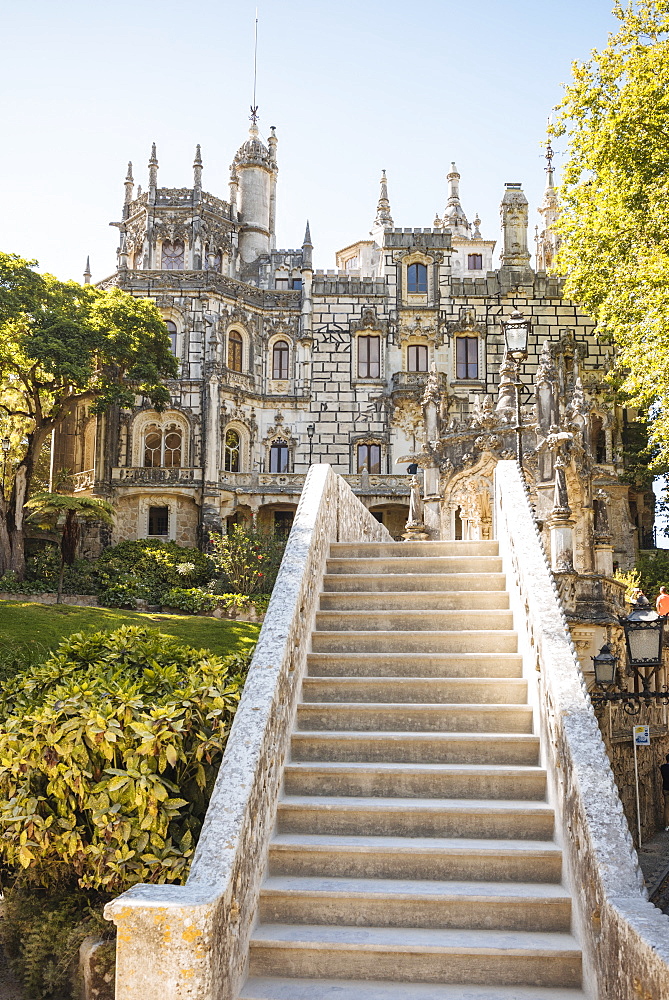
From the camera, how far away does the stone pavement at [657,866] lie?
36.2 ft

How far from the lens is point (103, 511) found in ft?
89.4

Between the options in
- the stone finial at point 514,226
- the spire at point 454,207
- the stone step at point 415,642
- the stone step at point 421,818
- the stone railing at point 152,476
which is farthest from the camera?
the spire at point 454,207

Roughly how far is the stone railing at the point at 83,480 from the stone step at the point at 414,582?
30.5 meters

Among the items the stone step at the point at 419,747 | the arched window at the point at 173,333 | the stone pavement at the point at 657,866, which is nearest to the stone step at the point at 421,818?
the stone step at the point at 419,747

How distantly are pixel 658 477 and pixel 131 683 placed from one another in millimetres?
36222

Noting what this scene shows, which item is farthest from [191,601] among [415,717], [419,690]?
[415,717]

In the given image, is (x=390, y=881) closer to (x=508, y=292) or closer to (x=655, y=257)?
(x=655, y=257)

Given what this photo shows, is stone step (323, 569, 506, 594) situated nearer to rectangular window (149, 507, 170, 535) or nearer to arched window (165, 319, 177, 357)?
rectangular window (149, 507, 170, 535)

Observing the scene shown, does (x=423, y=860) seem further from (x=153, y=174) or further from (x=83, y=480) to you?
(x=153, y=174)

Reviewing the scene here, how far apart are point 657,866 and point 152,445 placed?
1131 inches

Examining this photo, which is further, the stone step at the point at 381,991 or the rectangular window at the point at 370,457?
the rectangular window at the point at 370,457

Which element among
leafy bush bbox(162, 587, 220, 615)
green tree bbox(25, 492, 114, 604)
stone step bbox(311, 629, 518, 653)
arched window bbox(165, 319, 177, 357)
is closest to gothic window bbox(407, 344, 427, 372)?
arched window bbox(165, 319, 177, 357)

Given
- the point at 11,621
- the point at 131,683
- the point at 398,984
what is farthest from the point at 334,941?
the point at 11,621

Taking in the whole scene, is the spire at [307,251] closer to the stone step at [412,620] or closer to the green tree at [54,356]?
the green tree at [54,356]
